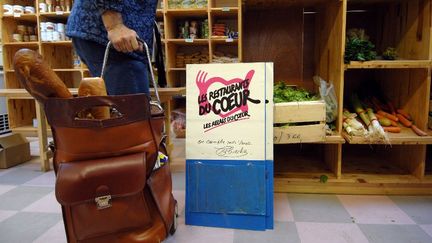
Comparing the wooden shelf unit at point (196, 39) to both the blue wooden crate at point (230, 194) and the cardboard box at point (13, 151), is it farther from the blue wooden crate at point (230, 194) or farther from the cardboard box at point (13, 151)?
the blue wooden crate at point (230, 194)

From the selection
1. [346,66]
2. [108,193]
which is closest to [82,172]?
[108,193]

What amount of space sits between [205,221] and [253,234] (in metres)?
0.24

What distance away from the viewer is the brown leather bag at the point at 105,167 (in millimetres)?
982

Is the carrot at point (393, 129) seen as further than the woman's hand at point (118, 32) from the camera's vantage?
Yes

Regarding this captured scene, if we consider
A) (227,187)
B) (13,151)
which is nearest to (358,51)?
(227,187)

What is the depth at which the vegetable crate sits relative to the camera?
173 cm

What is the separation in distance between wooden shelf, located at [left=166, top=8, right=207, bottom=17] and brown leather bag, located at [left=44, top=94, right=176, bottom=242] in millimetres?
2839

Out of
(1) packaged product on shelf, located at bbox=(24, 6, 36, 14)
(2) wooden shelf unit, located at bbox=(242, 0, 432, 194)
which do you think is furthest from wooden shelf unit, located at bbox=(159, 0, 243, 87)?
(1) packaged product on shelf, located at bbox=(24, 6, 36, 14)

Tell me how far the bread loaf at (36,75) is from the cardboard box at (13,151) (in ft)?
6.48

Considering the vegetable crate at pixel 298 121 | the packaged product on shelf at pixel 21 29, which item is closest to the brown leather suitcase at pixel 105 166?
the vegetable crate at pixel 298 121

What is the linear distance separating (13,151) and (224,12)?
256 cm

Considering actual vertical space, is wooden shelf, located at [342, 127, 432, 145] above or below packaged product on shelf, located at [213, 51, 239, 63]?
below

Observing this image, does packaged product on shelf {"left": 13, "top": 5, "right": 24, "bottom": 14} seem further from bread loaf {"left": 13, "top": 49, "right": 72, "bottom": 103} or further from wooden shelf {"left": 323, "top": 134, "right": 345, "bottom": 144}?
wooden shelf {"left": 323, "top": 134, "right": 345, "bottom": 144}

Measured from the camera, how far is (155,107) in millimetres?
1227
